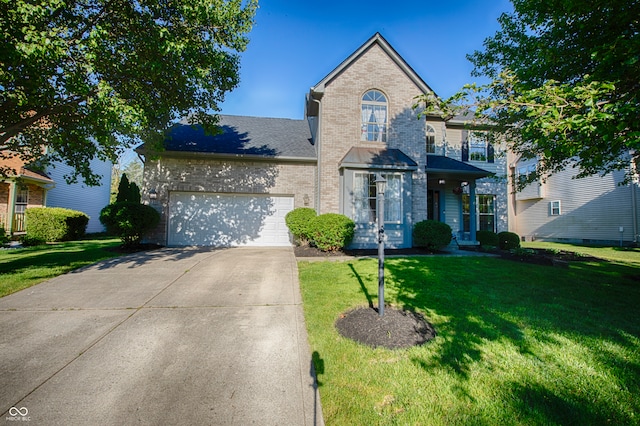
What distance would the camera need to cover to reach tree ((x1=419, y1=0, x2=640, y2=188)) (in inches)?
127

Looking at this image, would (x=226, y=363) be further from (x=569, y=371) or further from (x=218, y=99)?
(x=218, y=99)

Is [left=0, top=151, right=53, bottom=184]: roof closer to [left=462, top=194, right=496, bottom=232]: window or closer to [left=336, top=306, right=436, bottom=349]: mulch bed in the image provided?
[left=336, top=306, right=436, bottom=349]: mulch bed

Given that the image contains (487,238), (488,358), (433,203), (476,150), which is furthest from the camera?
(476,150)

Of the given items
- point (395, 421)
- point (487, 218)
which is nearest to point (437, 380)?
point (395, 421)

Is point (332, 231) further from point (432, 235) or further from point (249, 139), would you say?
point (249, 139)

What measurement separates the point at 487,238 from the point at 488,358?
37.9 feet

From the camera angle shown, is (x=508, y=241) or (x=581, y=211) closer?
(x=508, y=241)

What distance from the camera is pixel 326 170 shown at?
10.6 m

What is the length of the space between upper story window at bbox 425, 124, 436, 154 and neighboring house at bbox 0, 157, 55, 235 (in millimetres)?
19057

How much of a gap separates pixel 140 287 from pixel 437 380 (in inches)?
219

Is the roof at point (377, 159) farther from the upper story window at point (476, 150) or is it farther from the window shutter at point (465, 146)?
the upper story window at point (476, 150)

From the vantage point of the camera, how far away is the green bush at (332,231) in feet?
30.0

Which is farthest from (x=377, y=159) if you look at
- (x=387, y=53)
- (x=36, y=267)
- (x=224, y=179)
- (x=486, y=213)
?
(x=36, y=267)

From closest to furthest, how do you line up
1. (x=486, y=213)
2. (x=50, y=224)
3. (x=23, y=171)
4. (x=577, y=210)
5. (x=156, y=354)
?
(x=156, y=354) < (x=50, y=224) < (x=23, y=171) < (x=486, y=213) < (x=577, y=210)
